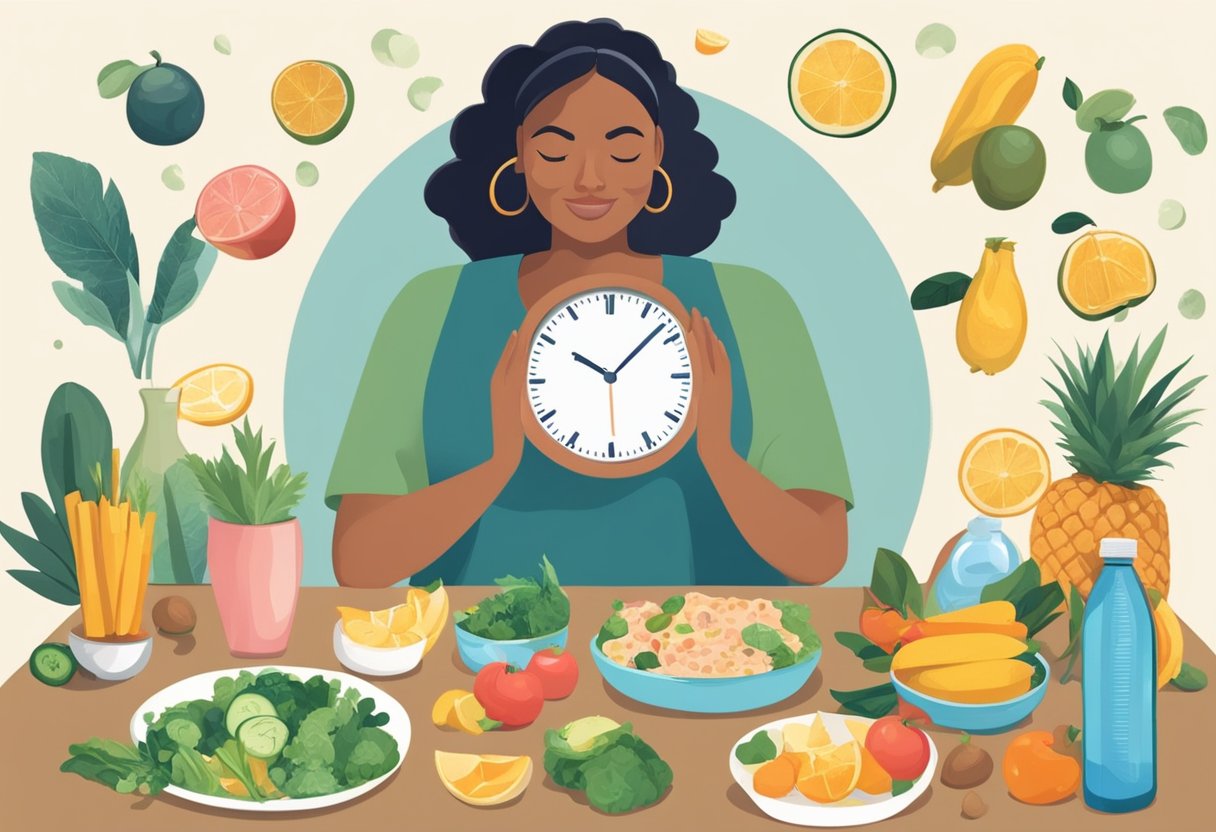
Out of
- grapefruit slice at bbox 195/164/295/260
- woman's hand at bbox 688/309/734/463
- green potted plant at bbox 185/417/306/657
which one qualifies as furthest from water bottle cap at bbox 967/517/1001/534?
grapefruit slice at bbox 195/164/295/260

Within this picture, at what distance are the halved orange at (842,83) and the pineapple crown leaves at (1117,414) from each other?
3.78 ft

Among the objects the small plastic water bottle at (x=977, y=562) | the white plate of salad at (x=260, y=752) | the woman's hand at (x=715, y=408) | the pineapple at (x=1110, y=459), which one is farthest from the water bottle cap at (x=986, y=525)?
the white plate of salad at (x=260, y=752)

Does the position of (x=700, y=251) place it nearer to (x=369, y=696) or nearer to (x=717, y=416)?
(x=717, y=416)

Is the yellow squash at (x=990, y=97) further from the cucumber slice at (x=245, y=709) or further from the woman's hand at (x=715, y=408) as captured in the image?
the cucumber slice at (x=245, y=709)

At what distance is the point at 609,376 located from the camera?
15.6 feet

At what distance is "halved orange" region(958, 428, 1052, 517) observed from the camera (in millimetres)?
4500

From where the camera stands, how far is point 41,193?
16.0 feet

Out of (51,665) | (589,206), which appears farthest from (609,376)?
(51,665)

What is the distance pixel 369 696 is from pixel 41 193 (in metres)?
2.40

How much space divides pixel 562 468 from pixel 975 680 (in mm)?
1943

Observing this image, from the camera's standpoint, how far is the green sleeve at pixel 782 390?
15.6ft

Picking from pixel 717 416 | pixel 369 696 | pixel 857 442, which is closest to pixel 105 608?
pixel 369 696

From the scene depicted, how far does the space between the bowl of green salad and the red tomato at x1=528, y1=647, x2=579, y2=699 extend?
0.11 m

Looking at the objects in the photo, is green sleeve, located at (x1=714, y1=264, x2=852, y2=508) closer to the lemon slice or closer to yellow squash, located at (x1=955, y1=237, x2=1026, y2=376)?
yellow squash, located at (x1=955, y1=237, x2=1026, y2=376)
